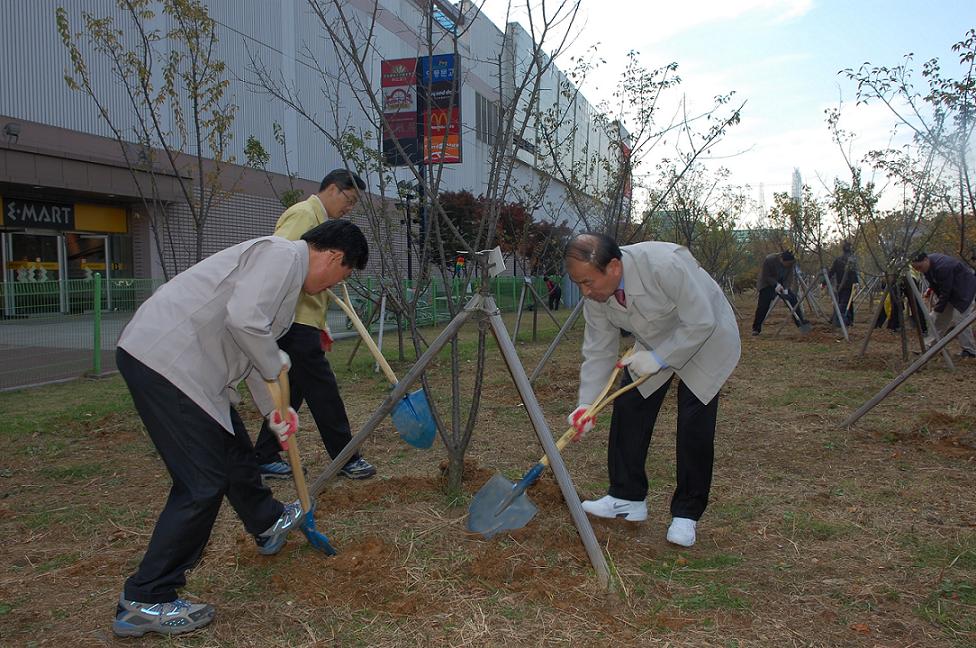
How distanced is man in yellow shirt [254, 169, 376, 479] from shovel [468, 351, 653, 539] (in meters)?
1.18

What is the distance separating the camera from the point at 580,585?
8.54 feet

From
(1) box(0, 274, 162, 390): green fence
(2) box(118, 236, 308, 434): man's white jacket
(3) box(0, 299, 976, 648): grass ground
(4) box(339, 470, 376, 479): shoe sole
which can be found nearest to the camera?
(2) box(118, 236, 308, 434): man's white jacket

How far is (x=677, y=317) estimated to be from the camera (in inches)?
119

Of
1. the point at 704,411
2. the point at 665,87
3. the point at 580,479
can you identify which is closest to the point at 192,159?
the point at 665,87

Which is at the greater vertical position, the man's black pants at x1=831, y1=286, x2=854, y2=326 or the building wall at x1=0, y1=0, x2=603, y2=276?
the building wall at x1=0, y1=0, x2=603, y2=276

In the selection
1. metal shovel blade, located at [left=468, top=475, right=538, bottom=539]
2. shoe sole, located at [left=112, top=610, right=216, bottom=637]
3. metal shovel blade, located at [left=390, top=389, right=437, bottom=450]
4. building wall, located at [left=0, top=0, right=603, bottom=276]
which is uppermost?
building wall, located at [left=0, top=0, right=603, bottom=276]

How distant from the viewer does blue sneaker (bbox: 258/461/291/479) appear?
159 inches

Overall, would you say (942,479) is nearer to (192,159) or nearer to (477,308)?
(477,308)

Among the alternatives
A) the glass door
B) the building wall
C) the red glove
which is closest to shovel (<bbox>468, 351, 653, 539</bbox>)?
the red glove

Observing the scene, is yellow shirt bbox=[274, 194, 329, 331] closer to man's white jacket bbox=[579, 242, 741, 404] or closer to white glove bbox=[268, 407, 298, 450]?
white glove bbox=[268, 407, 298, 450]

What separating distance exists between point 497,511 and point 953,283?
25.6 ft

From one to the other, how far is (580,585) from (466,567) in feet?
1.48

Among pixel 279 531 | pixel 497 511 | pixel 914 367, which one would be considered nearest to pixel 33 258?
pixel 279 531

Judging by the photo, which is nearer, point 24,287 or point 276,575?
point 276,575
